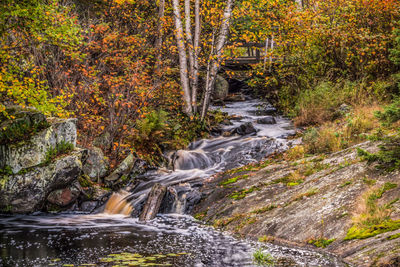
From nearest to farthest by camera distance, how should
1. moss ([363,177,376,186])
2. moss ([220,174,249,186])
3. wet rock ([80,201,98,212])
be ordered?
moss ([363,177,376,186]), moss ([220,174,249,186]), wet rock ([80,201,98,212])

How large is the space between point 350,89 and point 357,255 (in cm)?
1113

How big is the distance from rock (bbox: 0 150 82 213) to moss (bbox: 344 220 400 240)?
7.74 metres

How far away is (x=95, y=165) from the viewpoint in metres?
12.3

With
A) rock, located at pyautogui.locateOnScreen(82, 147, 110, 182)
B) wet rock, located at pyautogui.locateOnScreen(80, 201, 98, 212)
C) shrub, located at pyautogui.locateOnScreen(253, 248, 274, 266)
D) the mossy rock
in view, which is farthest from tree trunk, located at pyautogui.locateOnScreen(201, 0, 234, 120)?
shrub, located at pyautogui.locateOnScreen(253, 248, 274, 266)

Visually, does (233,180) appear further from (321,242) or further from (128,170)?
(321,242)

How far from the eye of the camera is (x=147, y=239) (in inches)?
293

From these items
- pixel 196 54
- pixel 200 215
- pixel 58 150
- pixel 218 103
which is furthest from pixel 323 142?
pixel 218 103

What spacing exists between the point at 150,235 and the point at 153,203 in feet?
7.16

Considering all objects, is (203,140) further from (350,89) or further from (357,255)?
(357,255)

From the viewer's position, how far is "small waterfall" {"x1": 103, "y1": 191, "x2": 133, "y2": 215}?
10.5 metres

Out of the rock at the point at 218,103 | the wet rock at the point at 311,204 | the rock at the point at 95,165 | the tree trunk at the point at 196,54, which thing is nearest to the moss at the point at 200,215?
the wet rock at the point at 311,204

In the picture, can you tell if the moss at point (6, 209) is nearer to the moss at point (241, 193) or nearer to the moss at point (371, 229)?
the moss at point (241, 193)

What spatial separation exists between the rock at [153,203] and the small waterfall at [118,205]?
0.71 metres

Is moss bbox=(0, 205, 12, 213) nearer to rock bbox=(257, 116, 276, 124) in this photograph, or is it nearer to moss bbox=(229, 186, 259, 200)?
moss bbox=(229, 186, 259, 200)
